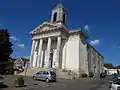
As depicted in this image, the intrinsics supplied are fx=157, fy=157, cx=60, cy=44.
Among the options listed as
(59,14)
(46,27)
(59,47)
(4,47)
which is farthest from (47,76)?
(59,14)

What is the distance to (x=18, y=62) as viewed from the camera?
77.9 metres

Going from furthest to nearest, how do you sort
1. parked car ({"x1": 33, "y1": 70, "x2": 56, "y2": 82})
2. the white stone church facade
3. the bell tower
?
the bell tower
the white stone church facade
parked car ({"x1": 33, "y1": 70, "x2": 56, "y2": 82})

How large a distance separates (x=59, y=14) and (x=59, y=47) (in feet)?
42.9

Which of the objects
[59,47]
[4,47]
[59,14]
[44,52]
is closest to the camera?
[59,47]

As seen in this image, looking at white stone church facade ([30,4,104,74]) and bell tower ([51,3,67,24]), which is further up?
bell tower ([51,3,67,24])

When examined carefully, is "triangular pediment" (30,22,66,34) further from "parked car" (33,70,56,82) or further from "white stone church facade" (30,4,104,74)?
"parked car" (33,70,56,82)

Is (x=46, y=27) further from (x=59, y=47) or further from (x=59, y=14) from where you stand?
(x=59, y=47)

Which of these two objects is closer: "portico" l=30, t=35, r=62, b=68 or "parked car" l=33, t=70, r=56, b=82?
"parked car" l=33, t=70, r=56, b=82

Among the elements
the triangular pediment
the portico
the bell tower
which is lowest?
the portico

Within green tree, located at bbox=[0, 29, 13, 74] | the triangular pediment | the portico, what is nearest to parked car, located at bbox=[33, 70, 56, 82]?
the portico

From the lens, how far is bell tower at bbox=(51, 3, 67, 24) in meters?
49.5

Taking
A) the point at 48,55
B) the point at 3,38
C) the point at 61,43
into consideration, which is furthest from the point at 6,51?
the point at 61,43

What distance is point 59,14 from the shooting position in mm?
50156

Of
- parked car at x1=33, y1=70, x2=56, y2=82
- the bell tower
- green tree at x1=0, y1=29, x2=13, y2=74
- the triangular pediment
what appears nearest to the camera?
parked car at x1=33, y1=70, x2=56, y2=82
